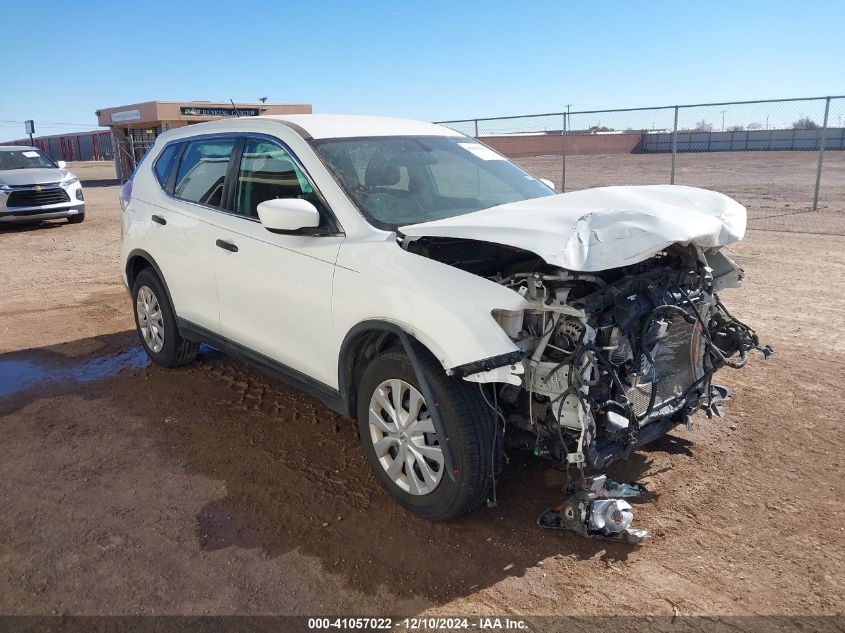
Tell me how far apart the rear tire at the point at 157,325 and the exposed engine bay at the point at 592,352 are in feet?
9.36

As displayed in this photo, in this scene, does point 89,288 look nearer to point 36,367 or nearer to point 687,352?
point 36,367

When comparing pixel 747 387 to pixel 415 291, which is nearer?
pixel 415 291

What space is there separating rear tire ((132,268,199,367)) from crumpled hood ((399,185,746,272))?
9.38ft

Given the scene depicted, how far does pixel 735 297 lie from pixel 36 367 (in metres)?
6.91

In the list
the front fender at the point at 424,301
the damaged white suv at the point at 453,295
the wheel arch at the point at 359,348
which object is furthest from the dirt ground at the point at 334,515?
the front fender at the point at 424,301

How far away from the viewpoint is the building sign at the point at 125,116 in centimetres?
3104

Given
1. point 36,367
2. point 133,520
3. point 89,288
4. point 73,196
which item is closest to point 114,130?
point 73,196

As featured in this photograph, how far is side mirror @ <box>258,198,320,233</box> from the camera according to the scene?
3.67 meters

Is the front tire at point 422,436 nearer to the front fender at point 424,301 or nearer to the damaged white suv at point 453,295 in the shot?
the damaged white suv at point 453,295

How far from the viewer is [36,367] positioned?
5.96 m

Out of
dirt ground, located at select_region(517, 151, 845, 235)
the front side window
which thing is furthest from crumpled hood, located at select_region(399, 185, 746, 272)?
dirt ground, located at select_region(517, 151, 845, 235)

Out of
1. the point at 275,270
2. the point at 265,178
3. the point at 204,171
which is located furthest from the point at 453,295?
the point at 204,171

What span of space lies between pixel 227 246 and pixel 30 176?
12.4 meters

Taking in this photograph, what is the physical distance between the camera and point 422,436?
11.2ft
